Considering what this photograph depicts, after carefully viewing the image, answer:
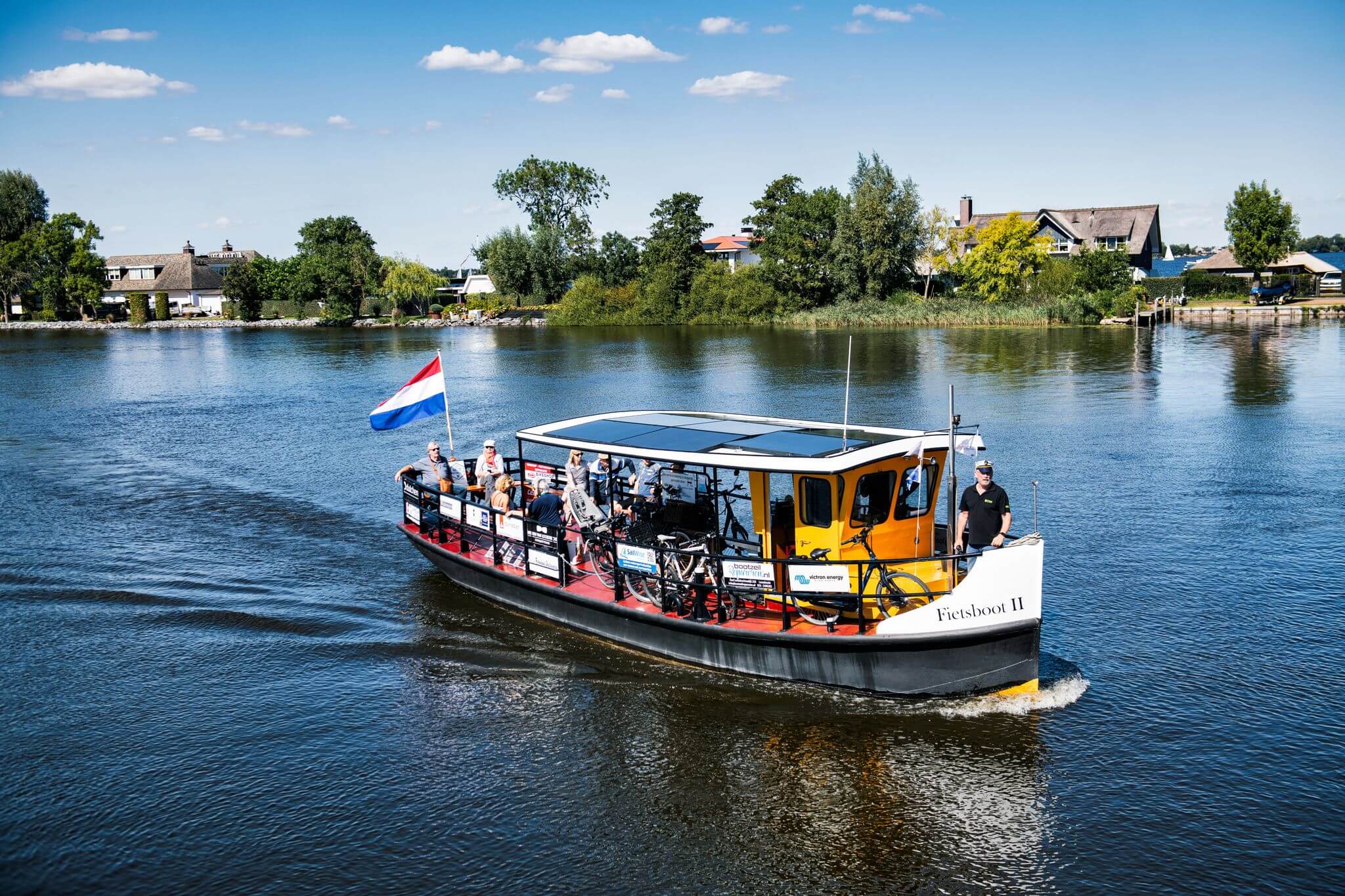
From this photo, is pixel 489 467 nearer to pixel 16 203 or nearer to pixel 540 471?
pixel 540 471

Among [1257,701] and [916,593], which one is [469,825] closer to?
[916,593]

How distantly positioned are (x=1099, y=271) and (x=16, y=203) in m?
116

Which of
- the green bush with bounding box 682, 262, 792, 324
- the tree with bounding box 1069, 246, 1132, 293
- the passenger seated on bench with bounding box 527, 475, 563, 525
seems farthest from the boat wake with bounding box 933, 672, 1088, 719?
the green bush with bounding box 682, 262, 792, 324

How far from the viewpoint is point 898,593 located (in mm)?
12961

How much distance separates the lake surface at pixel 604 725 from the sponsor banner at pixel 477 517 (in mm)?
1463

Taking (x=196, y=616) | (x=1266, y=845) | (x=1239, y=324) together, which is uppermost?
(x=1239, y=324)

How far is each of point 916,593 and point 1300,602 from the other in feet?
25.9

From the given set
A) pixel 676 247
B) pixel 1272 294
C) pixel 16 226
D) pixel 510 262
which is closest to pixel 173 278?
pixel 16 226

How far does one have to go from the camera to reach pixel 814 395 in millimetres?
40688

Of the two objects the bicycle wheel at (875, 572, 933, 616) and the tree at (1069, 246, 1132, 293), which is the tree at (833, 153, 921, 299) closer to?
the tree at (1069, 246, 1132, 293)

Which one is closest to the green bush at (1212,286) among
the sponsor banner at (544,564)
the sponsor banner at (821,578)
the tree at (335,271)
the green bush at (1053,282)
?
the green bush at (1053,282)

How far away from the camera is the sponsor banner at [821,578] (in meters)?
12.7

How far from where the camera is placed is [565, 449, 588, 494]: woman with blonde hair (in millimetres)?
16484

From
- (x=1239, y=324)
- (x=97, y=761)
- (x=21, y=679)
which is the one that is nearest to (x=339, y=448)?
(x=21, y=679)
